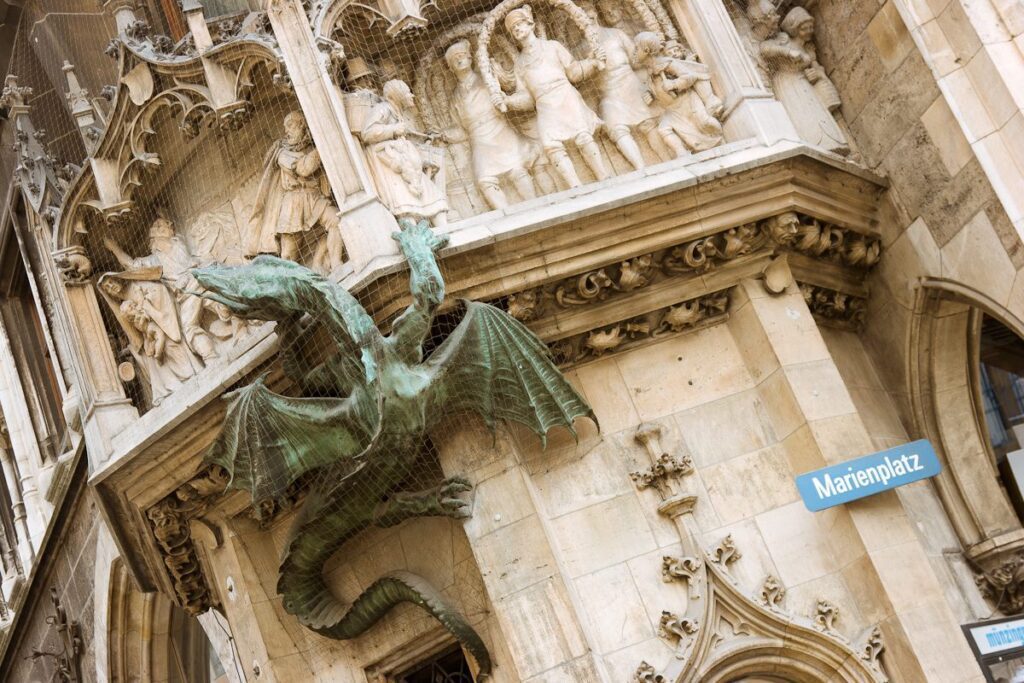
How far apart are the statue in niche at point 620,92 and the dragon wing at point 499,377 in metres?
1.42

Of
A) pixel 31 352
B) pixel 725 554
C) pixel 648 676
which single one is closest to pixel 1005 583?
pixel 725 554

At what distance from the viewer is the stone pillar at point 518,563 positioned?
28.6 ft

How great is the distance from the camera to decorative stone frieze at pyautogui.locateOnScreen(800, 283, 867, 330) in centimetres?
991

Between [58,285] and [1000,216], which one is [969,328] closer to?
[1000,216]

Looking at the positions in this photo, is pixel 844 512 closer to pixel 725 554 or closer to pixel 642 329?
Result: pixel 725 554

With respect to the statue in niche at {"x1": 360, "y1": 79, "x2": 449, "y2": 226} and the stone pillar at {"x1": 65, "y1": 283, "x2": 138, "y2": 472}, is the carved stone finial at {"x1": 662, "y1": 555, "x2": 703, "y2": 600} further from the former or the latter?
the stone pillar at {"x1": 65, "y1": 283, "x2": 138, "y2": 472}

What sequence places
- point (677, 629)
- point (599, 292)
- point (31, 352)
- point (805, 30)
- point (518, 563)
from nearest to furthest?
1. point (677, 629)
2. point (518, 563)
3. point (599, 292)
4. point (805, 30)
5. point (31, 352)

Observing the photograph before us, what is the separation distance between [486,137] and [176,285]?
2134 millimetres

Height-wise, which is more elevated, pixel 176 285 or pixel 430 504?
pixel 176 285

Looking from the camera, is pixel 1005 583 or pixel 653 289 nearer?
pixel 653 289

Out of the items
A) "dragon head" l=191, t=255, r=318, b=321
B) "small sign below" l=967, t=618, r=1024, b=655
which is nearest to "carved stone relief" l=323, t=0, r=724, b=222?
"dragon head" l=191, t=255, r=318, b=321

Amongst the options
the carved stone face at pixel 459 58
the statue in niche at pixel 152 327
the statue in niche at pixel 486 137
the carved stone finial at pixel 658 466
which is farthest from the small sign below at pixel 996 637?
the statue in niche at pixel 152 327

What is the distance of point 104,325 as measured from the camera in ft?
34.9

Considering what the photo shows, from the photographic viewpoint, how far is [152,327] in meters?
10.4
